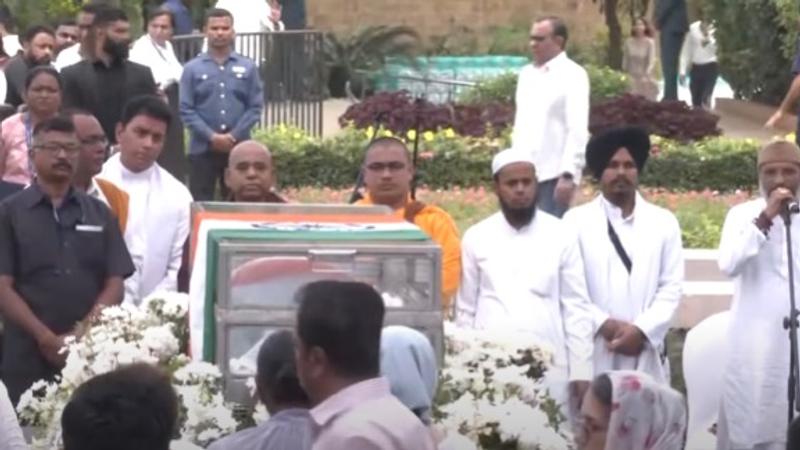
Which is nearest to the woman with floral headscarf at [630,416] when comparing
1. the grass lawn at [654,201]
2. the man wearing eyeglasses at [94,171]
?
the man wearing eyeglasses at [94,171]

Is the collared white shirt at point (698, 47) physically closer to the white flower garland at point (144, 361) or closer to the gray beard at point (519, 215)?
the gray beard at point (519, 215)

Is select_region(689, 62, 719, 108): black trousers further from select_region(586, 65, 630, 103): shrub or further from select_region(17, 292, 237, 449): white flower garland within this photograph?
select_region(17, 292, 237, 449): white flower garland

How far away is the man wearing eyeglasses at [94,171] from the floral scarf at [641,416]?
3388mm

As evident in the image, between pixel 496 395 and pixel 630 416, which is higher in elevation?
pixel 630 416

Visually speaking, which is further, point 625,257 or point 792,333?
point 625,257

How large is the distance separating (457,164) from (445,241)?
1056 centimetres

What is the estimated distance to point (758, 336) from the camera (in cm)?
942

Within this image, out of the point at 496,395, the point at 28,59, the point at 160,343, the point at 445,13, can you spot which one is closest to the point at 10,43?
the point at 28,59

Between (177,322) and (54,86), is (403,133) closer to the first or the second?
(54,86)

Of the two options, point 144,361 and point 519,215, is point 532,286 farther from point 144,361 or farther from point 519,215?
point 144,361

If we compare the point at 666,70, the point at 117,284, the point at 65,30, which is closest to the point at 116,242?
the point at 117,284

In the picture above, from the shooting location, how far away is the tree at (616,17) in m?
27.0

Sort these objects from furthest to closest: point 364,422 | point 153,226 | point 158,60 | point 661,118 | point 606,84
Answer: point 606,84, point 661,118, point 158,60, point 153,226, point 364,422

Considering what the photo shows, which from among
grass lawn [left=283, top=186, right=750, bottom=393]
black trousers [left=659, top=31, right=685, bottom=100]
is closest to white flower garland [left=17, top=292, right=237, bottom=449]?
grass lawn [left=283, top=186, right=750, bottom=393]
